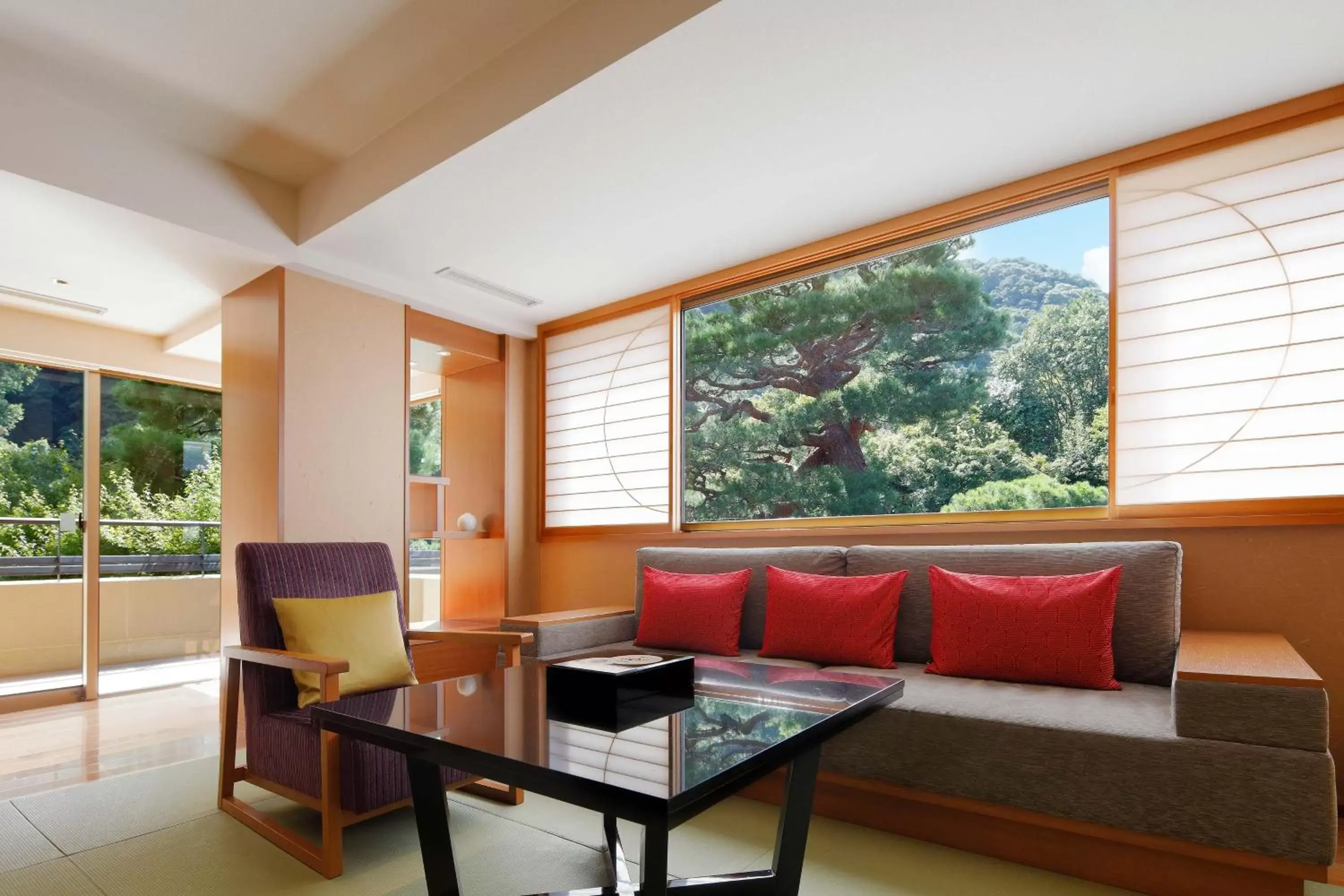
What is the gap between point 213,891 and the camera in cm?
208

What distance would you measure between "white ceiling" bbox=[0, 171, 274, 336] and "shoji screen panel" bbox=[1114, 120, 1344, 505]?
3.95 meters

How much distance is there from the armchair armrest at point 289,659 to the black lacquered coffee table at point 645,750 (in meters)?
0.18

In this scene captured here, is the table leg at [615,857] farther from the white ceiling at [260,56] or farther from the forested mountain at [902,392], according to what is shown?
the white ceiling at [260,56]

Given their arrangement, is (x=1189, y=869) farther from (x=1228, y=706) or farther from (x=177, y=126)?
(x=177, y=126)

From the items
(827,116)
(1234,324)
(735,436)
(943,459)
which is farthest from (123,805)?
(1234,324)

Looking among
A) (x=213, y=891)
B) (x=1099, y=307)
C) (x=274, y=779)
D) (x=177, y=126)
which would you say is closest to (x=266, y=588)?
(x=274, y=779)

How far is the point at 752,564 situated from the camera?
11.7 feet

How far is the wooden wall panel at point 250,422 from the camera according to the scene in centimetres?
377

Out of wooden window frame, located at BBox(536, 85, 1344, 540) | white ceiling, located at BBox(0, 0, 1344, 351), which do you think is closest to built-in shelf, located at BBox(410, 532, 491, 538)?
wooden window frame, located at BBox(536, 85, 1344, 540)

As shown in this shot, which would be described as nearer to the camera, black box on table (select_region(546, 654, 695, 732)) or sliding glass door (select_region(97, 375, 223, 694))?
black box on table (select_region(546, 654, 695, 732))

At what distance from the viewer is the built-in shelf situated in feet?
14.7

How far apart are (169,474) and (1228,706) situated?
6165 mm

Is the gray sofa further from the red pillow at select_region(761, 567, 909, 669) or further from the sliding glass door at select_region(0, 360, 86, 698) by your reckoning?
the sliding glass door at select_region(0, 360, 86, 698)

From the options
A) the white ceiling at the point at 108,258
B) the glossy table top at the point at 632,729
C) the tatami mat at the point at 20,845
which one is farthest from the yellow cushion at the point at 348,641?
the white ceiling at the point at 108,258
